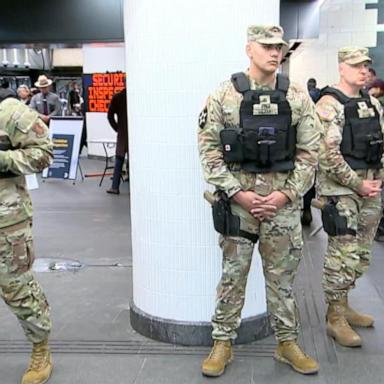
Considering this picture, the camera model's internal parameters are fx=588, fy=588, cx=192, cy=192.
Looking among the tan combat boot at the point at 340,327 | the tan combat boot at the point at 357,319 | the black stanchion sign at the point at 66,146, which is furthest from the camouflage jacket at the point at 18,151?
the black stanchion sign at the point at 66,146

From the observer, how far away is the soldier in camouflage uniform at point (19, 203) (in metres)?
2.85

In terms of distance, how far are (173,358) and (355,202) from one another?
1.41 metres

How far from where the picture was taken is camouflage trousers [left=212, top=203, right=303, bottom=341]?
2992 mm

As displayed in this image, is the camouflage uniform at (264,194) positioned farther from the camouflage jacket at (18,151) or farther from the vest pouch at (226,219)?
the camouflage jacket at (18,151)

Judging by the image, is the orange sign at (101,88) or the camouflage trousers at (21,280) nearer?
the camouflage trousers at (21,280)

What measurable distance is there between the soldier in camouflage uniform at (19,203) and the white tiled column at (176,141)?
0.69m

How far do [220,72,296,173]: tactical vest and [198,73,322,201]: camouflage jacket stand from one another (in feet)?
0.13

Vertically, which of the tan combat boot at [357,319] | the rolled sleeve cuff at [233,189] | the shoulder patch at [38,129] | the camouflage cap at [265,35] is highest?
the camouflage cap at [265,35]

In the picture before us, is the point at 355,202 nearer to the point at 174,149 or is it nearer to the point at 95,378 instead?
the point at 174,149

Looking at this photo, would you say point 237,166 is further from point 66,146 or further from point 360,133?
point 66,146

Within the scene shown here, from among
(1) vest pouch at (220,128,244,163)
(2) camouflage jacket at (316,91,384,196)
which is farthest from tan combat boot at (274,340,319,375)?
(1) vest pouch at (220,128,244,163)

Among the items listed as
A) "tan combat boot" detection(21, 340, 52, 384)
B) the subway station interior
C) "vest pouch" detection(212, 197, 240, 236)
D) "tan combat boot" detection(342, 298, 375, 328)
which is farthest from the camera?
"tan combat boot" detection(342, 298, 375, 328)

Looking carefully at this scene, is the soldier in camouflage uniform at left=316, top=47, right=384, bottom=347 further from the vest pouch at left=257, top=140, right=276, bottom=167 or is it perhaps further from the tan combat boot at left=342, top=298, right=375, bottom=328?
the vest pouch at left=257, top=140, right=276, bottom=167

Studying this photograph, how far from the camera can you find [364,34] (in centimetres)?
813
